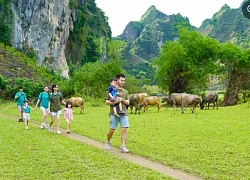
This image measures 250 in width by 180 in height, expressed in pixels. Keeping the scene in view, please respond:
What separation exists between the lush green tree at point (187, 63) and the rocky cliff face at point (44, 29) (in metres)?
23.8

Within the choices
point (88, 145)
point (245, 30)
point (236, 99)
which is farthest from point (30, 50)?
point (245, 30)

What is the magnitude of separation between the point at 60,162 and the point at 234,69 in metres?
27.6

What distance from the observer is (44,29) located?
51094 millimetres

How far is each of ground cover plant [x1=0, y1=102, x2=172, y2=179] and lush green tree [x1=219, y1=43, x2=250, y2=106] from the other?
24.1 metres

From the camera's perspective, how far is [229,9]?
139250 mm

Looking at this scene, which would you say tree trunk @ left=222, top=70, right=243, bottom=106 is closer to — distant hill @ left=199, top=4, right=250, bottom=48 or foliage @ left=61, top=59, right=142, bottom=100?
foliage @ left=61, top=59, right=142, bottom=100

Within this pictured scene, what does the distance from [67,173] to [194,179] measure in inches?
96.6

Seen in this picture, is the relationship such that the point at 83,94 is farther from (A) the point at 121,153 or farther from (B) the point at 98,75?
(A) the point at 121,153

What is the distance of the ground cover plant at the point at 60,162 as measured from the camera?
251 inches

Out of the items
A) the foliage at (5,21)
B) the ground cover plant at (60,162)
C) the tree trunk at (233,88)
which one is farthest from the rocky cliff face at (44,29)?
the ground cover plant at (60,162)

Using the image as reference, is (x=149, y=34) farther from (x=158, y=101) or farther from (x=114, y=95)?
(x=114, y=95)

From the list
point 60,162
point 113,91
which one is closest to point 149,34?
point 113,91

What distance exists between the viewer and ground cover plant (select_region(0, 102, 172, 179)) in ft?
20.9

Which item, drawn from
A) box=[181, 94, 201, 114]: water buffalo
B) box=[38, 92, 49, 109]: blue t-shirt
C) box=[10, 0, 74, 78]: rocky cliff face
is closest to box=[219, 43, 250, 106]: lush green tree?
box=[181, 94, 201, 114]: water buffalo
